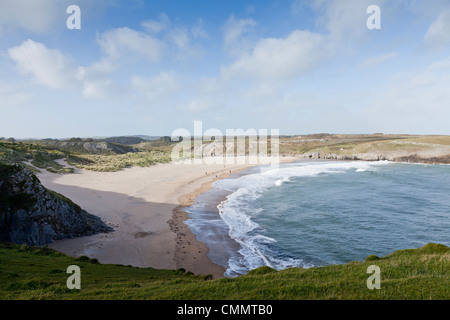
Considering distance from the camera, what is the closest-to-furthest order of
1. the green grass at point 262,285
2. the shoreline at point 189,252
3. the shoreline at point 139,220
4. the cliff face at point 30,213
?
the green grass at point 262,285, the shoreline at point 189,252, the cliff face at point 30,213, the shoreline at point 139,220

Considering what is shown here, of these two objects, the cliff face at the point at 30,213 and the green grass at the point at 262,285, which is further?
the cliff face at the point at 30,213

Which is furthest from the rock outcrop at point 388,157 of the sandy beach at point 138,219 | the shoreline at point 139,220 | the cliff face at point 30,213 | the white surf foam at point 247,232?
the cliff face at point 30,213

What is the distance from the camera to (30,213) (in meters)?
19.6

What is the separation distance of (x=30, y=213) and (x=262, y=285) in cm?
2043

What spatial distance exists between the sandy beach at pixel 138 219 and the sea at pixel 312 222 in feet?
6.35

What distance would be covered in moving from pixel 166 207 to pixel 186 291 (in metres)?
26.8

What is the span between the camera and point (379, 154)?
11469 cm

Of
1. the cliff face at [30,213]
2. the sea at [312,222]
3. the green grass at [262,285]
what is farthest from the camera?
the sea at [312,222]

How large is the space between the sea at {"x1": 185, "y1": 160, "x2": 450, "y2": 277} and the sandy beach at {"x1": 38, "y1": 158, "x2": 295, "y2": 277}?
6.35ft

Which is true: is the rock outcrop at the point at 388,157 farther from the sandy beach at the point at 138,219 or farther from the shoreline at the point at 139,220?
the sandy beach at the point at 138,219

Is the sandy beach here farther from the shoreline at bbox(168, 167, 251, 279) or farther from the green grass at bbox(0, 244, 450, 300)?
the green grass at bbox(0, 244, 450, 300)

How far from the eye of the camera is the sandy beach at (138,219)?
19.5m
